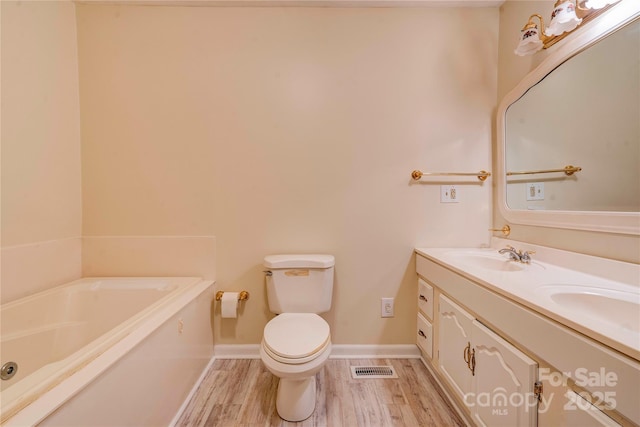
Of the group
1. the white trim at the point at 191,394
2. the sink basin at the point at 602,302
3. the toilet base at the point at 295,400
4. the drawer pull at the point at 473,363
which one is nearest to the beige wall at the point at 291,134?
the white trim at the point at 191,394

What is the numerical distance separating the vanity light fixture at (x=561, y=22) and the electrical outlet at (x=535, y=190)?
2.29 ft

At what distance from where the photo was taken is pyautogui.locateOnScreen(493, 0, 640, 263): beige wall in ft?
3.16

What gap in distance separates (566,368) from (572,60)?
4.44 feet

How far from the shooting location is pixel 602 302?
33.1 inches

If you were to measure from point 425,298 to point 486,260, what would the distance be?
420 millimetres

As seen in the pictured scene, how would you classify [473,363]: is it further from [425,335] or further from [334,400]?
[334,400]

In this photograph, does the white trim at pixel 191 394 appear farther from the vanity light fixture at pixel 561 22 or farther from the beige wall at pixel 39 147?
the vanity light fixture at pixel 561 22

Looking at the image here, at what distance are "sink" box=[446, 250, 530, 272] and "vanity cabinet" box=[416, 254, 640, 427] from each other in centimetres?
20

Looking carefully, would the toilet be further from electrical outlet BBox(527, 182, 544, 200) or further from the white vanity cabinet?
electrical outlet BBox(527, 182, 544, 200)

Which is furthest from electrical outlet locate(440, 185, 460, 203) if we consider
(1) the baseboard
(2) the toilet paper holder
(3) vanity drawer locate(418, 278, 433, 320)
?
(2) the toilet paper holder

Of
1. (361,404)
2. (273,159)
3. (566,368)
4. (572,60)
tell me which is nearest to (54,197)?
(273,159)

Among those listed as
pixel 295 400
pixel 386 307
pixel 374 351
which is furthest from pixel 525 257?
pixel 295 400

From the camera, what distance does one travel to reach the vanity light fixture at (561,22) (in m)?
1.04

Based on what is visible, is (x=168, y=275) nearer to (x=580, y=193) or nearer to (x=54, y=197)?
(x=54, y=197)
